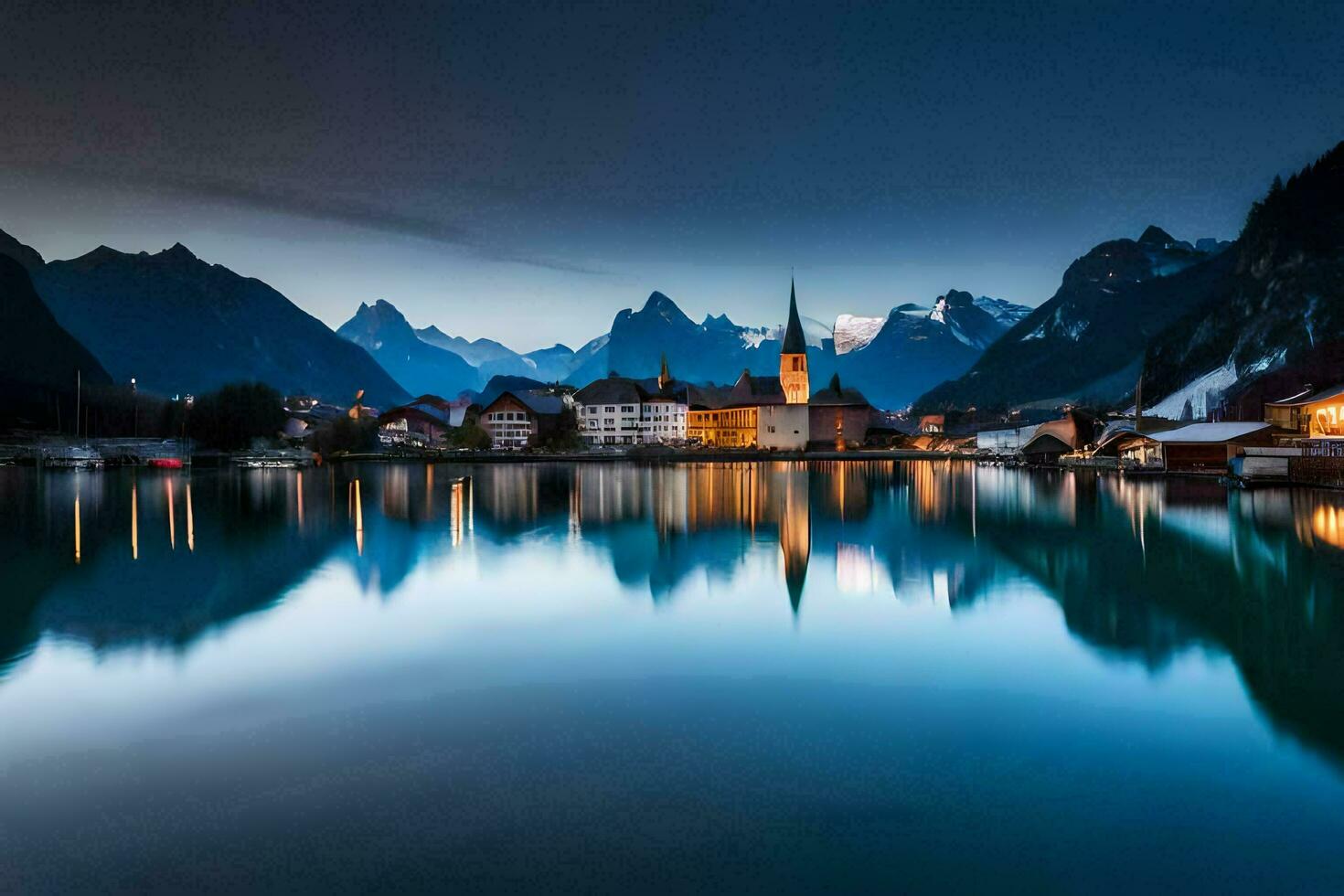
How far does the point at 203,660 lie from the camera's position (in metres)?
11.6

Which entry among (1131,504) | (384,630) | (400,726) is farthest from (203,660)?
(1131,504)

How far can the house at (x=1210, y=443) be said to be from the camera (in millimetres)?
50500

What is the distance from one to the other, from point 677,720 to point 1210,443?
5576cm

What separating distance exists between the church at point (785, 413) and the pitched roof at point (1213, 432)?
2073 inches

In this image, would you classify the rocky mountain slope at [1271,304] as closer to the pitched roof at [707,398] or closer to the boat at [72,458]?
the pitched roof at [707,398]

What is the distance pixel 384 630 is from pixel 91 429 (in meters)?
127

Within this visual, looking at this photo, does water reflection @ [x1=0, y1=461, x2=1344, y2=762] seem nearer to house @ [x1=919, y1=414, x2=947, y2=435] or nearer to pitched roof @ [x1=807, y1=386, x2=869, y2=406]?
pitched roof @ [x1=807, y1=386, x2=869, y2=406]

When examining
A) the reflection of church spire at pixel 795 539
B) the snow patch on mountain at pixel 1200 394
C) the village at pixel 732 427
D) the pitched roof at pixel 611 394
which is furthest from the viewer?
the pitched roof at pixel 611 394

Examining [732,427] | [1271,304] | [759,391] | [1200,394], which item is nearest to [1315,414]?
[1200,394]

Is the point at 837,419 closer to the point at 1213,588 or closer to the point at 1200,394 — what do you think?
the point at 1200,394

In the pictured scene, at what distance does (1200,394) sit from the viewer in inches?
3538

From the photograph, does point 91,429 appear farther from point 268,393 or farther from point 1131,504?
point 1131,504

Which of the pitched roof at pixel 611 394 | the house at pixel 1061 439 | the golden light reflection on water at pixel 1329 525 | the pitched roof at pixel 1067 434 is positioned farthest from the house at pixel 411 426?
the golden light reflection on water at pixel 1329 525

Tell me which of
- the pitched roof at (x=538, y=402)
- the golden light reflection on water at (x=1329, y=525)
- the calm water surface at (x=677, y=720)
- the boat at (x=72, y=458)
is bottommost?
the calm water surface at (x=677, y=720)
